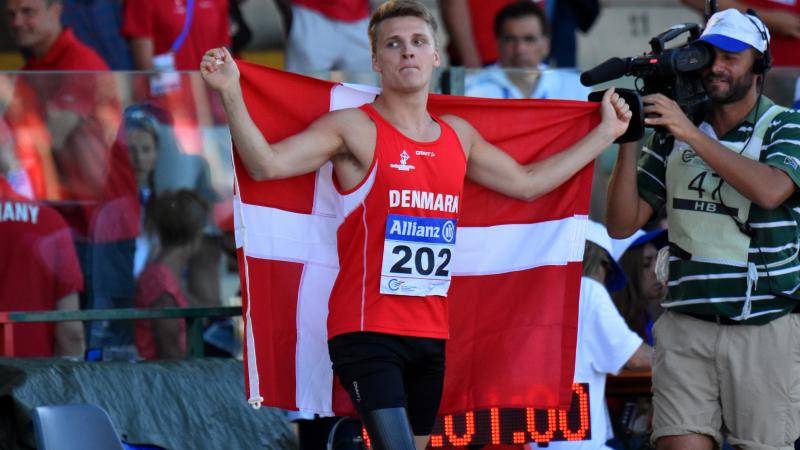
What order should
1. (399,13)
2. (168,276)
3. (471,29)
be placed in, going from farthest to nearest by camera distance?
(471,29) → (168,276) → (399,13)

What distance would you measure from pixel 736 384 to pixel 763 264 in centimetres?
49

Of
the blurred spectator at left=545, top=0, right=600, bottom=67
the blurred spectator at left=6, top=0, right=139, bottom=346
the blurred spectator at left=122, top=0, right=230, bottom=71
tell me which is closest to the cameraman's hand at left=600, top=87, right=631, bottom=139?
the blurred spectator at left=6, top=0, right=139, bottom=346

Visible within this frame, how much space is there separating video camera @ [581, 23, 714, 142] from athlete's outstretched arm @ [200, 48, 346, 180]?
3.69ft

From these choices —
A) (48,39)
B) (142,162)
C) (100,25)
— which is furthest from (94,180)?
(100,25)

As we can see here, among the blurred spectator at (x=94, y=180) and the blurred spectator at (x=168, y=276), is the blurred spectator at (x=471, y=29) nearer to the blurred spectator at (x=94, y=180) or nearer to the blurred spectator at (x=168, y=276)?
the blurred spectator at (x=168, y=276)

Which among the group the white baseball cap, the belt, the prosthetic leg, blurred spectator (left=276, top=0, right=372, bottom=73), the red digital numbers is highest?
blurred spectator (left=276, top=0, right=372, bottom=73)

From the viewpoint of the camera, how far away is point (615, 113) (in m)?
6.38

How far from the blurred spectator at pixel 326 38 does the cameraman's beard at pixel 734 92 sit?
347cm

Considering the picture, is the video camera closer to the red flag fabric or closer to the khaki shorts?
the red flag fabric

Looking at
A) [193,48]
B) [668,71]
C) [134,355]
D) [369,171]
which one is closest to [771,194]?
[668,71]

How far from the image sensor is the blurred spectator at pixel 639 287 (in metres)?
8.34

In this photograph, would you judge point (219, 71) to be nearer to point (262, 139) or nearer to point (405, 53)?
point (262, 139)

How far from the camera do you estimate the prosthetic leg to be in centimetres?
557

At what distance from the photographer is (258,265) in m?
6.20
